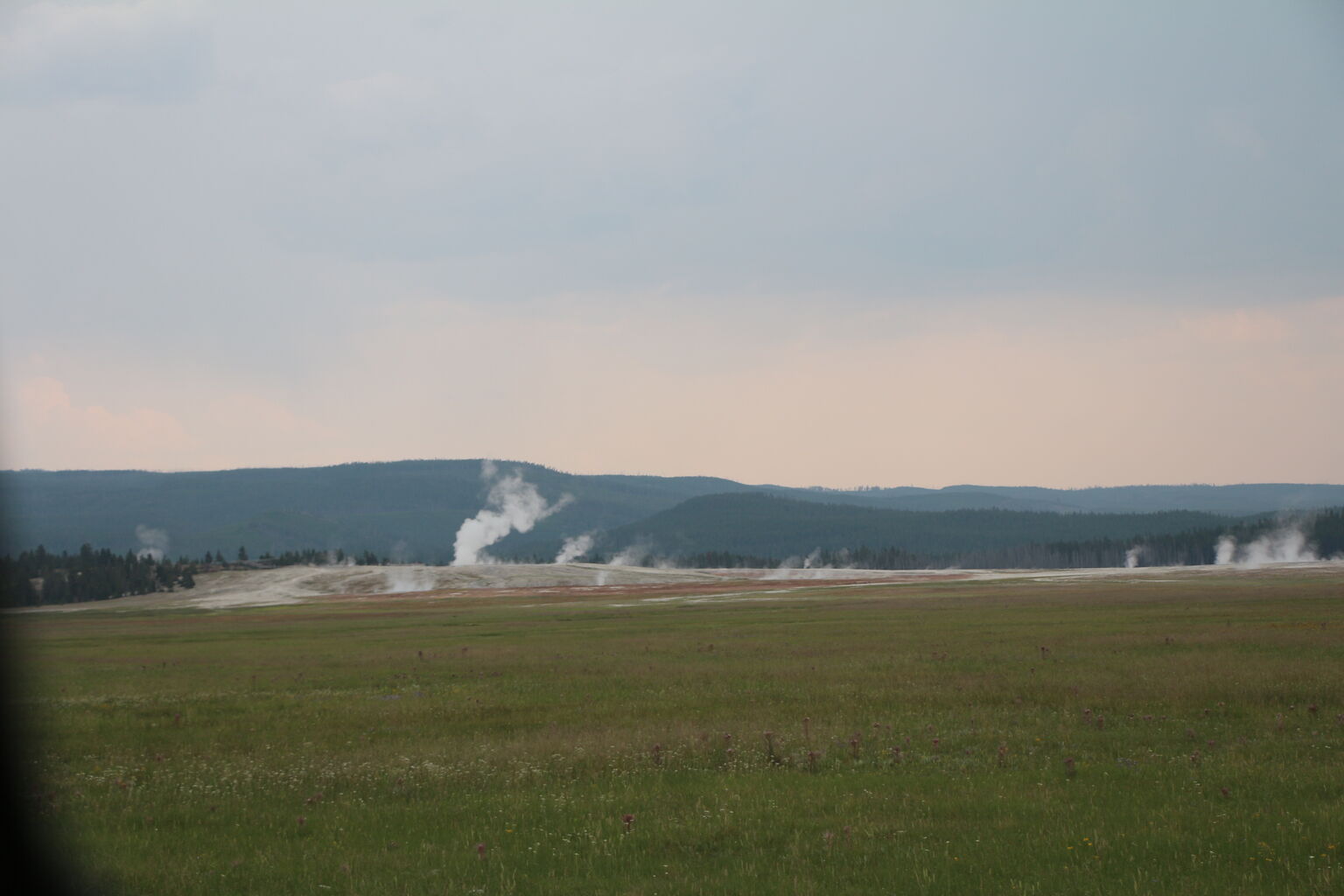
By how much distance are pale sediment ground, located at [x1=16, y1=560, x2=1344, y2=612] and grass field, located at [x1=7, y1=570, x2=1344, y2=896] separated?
80567mm

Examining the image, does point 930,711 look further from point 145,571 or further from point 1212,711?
point 145,571

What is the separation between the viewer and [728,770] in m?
19.3

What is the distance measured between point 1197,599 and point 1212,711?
5245cm

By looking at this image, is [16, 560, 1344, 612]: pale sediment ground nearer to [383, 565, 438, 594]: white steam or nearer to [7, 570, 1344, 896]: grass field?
[383, 565, 438, 594]: white steam

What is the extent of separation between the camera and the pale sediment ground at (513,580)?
13225cm

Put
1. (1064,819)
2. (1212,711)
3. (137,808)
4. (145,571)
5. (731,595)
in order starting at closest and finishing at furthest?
(1064,819)
(137,808)
(1212,711)
(731,595)
(145,571)

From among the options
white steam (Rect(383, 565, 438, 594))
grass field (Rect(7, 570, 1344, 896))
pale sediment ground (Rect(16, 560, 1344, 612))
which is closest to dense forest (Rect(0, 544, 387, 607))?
pale sediment ground (Rect(16, 560, 1344, 612))

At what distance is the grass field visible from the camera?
44.5 feet

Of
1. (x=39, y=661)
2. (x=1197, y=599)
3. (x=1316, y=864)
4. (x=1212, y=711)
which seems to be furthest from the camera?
(x=1197, y=599)

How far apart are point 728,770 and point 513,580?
479 ft

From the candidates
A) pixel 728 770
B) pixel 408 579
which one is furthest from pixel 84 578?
pixel 728 770

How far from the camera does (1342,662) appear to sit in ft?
101

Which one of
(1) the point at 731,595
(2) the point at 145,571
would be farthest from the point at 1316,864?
(2) the point at 145,571

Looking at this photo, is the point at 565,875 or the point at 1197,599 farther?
the point at 1197,599
